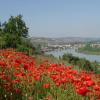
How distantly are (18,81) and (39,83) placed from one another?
20.8 inches

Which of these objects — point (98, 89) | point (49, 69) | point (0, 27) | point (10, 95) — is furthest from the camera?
point (0, 27)

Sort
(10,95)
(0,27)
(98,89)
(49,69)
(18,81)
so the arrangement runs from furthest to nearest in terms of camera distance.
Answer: (0,27), (49,69), (18,81), (10,95), (98,89)

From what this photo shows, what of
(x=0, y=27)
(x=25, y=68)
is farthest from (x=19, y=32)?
(x=25, y=68)

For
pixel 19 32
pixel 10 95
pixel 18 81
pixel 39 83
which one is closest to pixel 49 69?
pixel 39 83

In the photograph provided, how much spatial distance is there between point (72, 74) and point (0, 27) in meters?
41.0

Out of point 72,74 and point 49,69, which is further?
point 49,69

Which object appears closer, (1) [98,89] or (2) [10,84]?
(1) [98,89]

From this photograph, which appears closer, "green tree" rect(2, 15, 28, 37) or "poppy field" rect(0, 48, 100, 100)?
"poppy field" rect(0, 48, 100, 100)

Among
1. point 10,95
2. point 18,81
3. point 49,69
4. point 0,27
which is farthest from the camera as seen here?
point 0,27

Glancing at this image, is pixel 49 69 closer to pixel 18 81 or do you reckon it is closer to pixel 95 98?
pixel 18 81

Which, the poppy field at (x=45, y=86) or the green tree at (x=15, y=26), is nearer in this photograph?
the poppy field at (x=45, y=86)

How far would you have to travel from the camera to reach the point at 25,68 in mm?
7535

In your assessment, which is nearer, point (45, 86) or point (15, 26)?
point (45, 86)

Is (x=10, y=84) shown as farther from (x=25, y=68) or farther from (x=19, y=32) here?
(x=19, y=32)
